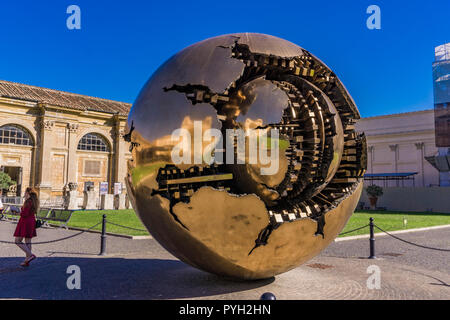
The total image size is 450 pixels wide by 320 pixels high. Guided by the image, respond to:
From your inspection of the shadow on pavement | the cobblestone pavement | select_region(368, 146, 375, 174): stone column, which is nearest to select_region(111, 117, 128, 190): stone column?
the cobblestone pavement

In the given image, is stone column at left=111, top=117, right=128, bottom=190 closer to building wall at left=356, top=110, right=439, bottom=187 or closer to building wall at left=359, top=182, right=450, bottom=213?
building wall at left=359, top=182, right=450, bottom=213

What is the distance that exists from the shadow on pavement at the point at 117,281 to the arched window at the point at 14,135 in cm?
3265

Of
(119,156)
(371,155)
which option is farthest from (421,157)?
(119,156)

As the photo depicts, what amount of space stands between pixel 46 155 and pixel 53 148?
3.49ft

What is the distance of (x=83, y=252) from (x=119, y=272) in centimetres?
342

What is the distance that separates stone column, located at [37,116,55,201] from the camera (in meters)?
37.1

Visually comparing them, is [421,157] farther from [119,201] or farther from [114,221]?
[114,221]

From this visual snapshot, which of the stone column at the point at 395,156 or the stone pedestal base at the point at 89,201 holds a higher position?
the stone column at the point at 395,156

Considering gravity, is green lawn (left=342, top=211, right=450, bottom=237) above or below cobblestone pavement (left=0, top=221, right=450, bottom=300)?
below

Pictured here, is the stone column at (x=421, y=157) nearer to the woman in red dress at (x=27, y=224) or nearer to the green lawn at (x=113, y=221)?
the green lawn at (x=113, y=221)

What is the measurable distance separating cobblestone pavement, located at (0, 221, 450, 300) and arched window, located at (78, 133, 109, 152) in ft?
107

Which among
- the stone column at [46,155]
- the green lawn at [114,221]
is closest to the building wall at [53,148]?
the stone column at [46,155]

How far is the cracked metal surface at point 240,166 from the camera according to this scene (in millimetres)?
4633
